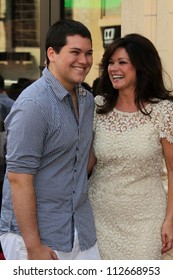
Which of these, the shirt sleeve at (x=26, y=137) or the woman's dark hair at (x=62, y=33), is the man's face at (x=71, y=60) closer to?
the woman's dark hair at (x=62, y=33)

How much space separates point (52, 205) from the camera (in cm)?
→ 264

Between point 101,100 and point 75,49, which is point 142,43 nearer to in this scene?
point 101,100

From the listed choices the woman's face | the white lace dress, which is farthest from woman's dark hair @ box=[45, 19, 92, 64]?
the white lace dress

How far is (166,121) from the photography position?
310 centimetres

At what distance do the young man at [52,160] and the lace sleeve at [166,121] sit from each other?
474mm

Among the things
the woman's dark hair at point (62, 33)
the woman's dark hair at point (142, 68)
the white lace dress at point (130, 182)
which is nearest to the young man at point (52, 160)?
the woman's dark hair at point (62, 33)

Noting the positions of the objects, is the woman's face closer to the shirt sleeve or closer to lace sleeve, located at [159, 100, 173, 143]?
lace sleeve, located at [159, 100, 173, 143]

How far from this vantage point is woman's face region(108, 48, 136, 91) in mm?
3109

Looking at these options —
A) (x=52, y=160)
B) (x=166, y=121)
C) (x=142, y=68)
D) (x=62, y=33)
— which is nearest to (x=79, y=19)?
(x=142, y=68)

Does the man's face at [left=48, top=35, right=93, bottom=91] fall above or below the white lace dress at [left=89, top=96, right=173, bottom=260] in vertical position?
above

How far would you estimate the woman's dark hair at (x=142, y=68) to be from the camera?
312cm

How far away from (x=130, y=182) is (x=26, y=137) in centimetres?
85

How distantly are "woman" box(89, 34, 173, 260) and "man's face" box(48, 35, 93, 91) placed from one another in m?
0.49

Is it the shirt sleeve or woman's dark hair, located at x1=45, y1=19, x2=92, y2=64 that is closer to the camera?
the shirt sleeve
